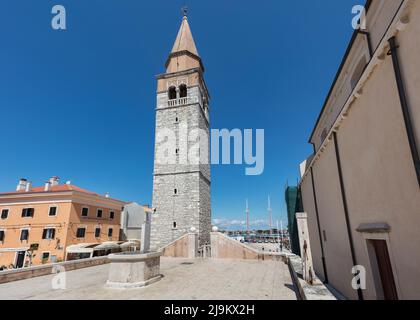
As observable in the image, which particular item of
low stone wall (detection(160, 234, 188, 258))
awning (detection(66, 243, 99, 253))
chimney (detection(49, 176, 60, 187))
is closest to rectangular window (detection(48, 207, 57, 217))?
awning (detection(66, 243, 99, 253))

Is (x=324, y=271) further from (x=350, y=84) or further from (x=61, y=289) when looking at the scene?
(x=61, y=289)

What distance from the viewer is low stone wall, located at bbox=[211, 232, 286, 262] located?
13566 millimetres

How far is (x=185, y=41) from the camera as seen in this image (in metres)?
24.6

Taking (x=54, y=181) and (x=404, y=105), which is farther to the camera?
(x=54, y=181)

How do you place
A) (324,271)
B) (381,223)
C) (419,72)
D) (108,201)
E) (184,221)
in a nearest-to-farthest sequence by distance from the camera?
(419,72) → (381,223) → (324,271) → (184,221) → (108,201)

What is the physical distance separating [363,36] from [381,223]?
639cm

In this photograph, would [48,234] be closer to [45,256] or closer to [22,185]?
[45,256]

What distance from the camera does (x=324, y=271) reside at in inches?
311

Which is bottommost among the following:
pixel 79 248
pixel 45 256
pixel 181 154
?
pixel 45 256

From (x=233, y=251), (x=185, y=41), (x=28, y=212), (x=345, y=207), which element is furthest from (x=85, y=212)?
(x=345, y=207)

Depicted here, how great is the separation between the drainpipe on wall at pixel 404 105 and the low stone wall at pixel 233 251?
11985 millimetres

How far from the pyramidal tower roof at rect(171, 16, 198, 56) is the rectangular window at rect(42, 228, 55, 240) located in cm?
2301

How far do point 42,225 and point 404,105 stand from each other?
94.7 ft
